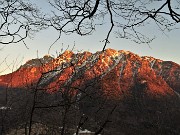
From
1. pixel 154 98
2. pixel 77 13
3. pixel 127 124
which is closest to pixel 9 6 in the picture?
pixel 77 13

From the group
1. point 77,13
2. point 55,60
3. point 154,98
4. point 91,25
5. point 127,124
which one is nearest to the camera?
point 77,13

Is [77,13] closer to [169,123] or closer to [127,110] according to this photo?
[169,123]

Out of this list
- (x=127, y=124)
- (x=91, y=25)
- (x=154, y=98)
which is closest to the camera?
(x=91, y=25)

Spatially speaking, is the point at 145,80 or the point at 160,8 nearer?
the point at 160,8

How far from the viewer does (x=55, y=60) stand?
35.6ft

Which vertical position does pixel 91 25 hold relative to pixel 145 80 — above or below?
below

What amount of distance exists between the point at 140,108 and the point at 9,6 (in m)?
127

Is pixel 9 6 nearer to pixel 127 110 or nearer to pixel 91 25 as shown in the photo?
pixel 91 25

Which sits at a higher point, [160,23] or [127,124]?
[160,23]

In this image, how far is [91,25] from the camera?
553 cm

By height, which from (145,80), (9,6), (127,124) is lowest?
(127,124)

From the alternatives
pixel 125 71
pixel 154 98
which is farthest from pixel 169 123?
pixel 125 71

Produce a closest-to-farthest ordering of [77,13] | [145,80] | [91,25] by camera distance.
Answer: [77,13], [91,25], [145,80]

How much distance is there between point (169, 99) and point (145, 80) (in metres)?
21.2
